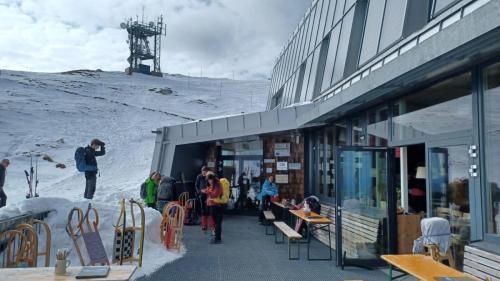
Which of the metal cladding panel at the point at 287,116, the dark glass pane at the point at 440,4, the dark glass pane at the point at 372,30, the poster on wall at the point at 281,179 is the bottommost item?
the poster on wall at the point at 281,179

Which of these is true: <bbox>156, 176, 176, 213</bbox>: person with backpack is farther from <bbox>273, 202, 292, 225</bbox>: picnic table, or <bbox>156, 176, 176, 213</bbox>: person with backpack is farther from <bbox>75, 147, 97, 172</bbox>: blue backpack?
<bbox>273, 202, 292, 225</bbox>: picnic table

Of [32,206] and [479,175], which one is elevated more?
[479,175]


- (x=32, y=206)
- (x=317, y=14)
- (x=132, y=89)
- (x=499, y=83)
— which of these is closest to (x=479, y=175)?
(x=499, y=83)

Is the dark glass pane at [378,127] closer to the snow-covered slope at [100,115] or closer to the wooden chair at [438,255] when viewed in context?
the wooden chair at [438,255]

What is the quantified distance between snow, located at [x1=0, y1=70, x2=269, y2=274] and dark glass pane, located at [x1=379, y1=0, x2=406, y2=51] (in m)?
5.11

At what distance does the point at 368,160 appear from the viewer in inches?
297

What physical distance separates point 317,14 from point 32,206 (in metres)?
10.6

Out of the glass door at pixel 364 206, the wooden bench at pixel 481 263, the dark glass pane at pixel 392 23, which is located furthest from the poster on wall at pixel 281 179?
the wooden bench at pixel 481 263

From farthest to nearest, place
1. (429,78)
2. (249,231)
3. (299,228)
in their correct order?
(249,231), (299,228), (429,78)

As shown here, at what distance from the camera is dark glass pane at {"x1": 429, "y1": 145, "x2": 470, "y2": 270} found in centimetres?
529

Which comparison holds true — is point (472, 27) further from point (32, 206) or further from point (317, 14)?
point (317, 14)

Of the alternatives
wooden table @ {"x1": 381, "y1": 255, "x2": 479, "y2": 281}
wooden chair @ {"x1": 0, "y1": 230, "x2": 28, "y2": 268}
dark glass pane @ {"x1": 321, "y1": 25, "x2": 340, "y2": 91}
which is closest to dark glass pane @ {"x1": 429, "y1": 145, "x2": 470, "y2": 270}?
wooden table @ {"x1": 381, "y1": 255, "x2": 479, "y2": 281}

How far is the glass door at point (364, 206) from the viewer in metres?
7.34

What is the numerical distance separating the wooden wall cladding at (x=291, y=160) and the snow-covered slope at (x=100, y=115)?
5.00 metres
